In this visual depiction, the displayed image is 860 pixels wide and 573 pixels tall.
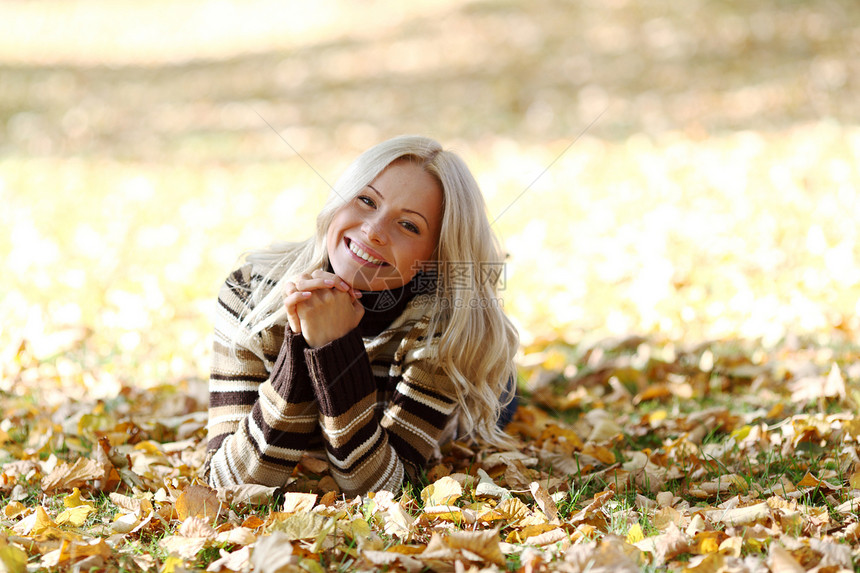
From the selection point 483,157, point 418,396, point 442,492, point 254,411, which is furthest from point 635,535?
point 483,157

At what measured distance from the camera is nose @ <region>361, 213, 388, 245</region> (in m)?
2.24

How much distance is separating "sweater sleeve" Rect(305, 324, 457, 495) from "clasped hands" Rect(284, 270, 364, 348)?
1.6 inches

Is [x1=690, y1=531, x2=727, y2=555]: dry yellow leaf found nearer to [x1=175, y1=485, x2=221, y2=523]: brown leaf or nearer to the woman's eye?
the woman's eye

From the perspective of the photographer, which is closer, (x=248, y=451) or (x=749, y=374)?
(x=248, y=451)

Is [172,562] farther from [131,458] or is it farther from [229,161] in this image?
[229,161]

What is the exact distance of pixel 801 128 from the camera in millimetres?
7508

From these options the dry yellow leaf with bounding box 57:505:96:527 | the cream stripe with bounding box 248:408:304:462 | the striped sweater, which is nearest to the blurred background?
the striped sweater

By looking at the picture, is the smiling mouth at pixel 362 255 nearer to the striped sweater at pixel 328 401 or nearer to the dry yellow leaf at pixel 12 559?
the striped sweater at pixel 328 401

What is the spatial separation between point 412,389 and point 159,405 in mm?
1356

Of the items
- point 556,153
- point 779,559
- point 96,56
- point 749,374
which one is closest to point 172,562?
point 779,559

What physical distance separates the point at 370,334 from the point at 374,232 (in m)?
0.43

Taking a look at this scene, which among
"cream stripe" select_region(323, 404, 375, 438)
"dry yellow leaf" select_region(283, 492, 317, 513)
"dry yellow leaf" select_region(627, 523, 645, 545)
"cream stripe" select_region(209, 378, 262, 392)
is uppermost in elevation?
"cream stripe" select_region(209, 378, 262, 392)

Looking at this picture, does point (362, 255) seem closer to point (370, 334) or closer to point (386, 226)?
→ point (386, 226)

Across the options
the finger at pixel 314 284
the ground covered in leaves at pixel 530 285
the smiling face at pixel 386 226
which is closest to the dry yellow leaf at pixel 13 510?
the ground covered in leaves at pixel 530 285
